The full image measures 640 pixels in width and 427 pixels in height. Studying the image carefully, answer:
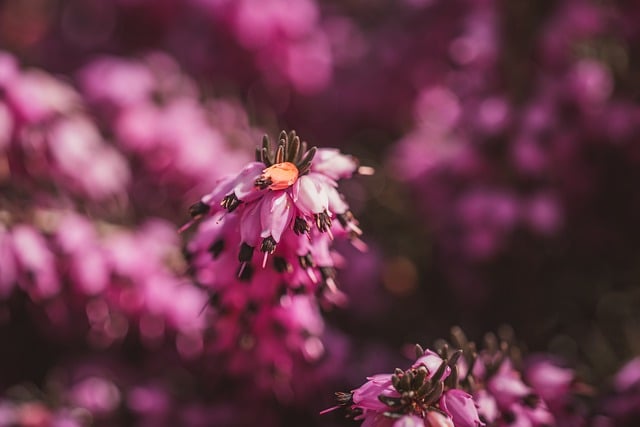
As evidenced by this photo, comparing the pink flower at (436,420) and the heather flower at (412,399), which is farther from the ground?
the heather flower at (412,399)

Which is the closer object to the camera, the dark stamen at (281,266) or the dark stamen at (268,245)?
the dark stamen at (268,245)

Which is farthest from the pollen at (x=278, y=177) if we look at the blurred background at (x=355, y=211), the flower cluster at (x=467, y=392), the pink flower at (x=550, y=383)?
the pink flower at (x=550, y=383)

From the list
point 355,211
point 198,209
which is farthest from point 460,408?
point 355,211

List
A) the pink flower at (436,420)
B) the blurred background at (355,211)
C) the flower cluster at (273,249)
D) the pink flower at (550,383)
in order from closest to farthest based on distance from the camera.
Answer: the pink flower at (436,420)
the flower cluster at (273,249)
the pink flower at (550,383)
the blurred background at (355,211)

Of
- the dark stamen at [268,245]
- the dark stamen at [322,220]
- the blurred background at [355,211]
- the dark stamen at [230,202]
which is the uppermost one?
the blurred background at [355,211]

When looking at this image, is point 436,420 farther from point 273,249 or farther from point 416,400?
point 273,249

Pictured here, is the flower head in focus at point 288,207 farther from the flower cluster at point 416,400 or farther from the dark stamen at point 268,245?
the flower cluster at point 416,400

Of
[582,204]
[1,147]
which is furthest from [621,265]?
[1,147]

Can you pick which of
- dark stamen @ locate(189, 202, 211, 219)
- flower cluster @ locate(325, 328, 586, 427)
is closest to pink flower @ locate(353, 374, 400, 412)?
flower cluster @ locate(325, 328, 586, 427)

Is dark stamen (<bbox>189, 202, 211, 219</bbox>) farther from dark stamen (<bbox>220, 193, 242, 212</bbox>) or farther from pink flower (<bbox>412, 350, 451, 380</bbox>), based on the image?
pink flower (<bbox>412, 350, 451, 380</bbox>)
